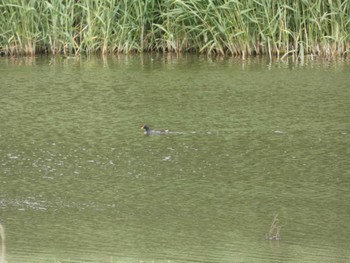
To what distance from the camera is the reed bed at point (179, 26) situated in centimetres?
1566

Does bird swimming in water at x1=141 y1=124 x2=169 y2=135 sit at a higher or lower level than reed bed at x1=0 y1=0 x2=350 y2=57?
lower

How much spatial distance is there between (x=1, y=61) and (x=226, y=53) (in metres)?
3.36

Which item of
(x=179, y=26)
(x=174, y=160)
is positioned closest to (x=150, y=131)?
(x=174, y=160)

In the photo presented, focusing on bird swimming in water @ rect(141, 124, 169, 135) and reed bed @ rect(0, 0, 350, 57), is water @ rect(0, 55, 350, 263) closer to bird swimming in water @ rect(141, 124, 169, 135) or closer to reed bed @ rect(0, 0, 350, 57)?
bird swimming in water @ rect(141, 124, 169, 135)

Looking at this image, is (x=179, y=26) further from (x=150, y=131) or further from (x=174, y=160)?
(x=174, y=160)

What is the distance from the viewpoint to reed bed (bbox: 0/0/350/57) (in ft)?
51.4

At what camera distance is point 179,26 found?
1614cm

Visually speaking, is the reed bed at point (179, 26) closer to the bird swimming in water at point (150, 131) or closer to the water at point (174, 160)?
the water at point (174, 160)

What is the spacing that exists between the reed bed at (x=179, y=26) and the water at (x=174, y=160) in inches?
13.6

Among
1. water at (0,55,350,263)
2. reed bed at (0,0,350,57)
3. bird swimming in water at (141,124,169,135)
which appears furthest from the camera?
reed bed at (0,0,350,57)

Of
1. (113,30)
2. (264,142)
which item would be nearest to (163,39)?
(113,30)

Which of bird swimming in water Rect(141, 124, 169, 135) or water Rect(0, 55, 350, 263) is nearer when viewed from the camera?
water Rect(0, 55, 350, 263)

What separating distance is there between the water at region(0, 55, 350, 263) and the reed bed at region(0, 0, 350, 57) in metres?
0.35

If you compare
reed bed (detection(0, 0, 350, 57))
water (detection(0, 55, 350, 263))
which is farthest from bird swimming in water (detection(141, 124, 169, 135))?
reed bed (detection(0, 0, 350, 57))
